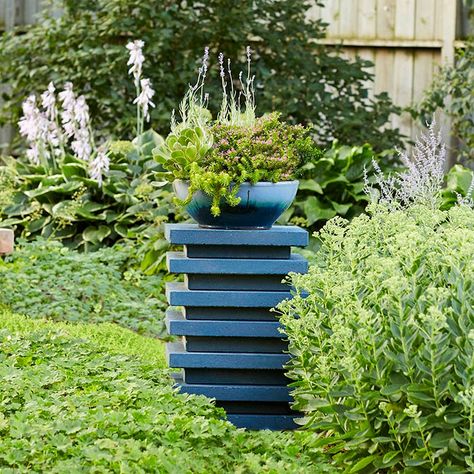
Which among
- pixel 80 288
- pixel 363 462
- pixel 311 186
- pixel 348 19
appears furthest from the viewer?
pixel 348 19

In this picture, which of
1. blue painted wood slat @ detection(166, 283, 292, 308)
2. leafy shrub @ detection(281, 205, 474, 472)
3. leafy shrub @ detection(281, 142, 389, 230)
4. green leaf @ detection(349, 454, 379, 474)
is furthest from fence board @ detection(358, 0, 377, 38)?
green leaf @ detection(349, 454, 379, 474)

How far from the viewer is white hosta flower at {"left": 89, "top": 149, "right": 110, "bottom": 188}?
776cm

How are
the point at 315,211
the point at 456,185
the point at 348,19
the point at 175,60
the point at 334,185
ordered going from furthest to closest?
the point at 348,19 → the point at 175,60 → the point at 334,185 → the point at 315,211 → the point at 456,185

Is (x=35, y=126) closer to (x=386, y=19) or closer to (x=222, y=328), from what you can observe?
(x=386, y=19)

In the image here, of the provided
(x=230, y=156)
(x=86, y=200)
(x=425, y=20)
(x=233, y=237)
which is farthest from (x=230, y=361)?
(x=425, y=20)

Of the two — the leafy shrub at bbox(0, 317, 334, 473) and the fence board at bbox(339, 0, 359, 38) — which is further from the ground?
the fence board at bbox(339, 0, 359, 38)

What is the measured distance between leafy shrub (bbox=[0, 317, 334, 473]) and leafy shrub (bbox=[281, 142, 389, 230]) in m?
3.67

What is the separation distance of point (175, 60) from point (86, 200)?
1.66 m

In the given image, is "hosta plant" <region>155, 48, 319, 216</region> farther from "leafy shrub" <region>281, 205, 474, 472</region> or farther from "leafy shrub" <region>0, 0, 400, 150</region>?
"leafy shrub" <region>0, 0, 400, 150</region>

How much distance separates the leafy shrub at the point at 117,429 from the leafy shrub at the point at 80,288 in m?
1.66

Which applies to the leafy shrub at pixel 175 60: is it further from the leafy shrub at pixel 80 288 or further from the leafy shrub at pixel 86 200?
the leafy shrub at pixel 80 288

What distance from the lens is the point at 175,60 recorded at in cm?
905

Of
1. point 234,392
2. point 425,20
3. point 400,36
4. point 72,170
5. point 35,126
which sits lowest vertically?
point 234,392

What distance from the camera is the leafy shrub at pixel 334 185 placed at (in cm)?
786
